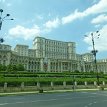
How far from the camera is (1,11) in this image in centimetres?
2425

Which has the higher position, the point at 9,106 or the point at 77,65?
the point at 77,65

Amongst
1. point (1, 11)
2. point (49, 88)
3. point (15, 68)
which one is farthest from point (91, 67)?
point (1, 11)

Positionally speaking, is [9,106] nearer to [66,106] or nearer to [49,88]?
[66,106]

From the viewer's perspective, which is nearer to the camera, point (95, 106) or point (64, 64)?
point (95, 106)

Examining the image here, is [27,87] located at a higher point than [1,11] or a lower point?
lower

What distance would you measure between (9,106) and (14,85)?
32.1 metres

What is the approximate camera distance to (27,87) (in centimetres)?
4697

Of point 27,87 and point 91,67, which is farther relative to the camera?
point 91,67

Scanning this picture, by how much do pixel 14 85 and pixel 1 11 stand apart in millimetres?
27274

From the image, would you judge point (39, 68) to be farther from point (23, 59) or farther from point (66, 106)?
point (66, 106)

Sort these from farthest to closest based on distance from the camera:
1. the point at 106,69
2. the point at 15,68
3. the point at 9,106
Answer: the point at 106,69 → the point at 15,68 → the point at 9,106

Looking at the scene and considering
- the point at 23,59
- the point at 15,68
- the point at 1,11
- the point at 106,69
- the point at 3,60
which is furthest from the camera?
the point at 106,69

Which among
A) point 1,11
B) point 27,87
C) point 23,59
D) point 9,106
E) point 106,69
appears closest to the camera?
point 9,106

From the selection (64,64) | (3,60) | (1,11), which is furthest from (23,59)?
(1,11)
